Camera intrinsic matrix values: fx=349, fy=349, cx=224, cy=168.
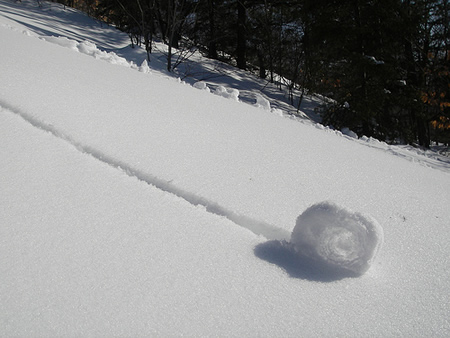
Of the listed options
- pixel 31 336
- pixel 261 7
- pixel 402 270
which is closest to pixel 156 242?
pixel 31 336

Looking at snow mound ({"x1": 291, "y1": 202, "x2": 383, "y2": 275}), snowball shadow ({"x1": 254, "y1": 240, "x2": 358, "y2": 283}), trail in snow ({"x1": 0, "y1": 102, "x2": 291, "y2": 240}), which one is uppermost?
snow mound ({"x1": 291, "y1": 202, "x2": 383, "y2": 275})

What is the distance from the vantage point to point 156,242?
3.38 feet

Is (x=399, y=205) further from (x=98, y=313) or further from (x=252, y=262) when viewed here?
(x=98, y=313)

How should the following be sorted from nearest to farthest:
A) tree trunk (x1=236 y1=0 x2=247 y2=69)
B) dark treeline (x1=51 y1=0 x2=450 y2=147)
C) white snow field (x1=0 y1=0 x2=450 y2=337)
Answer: white snow field (x1=0 y1=0 x2=450 y2=337) → dark treeline (x1=51 y1=0 x2=450 y2=147) → tree trunk (x1=236 y1=0 x2=247 y2=69)

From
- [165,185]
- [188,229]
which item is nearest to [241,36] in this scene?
[165,185]

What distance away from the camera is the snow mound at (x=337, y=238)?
0.99 metres

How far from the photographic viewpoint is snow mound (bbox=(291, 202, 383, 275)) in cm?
99

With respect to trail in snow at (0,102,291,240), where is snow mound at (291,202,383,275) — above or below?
above

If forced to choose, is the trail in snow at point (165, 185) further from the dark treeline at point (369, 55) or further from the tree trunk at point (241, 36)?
the tree trunk at point (241, 36)

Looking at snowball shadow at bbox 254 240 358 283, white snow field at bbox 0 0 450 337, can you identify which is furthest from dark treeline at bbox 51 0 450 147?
snowball shadow at bbox 254 240 358 283

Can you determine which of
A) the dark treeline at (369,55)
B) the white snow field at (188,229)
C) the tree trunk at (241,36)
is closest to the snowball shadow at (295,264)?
the white snow field at (188,229)

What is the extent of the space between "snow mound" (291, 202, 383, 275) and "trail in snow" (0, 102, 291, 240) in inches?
5.9

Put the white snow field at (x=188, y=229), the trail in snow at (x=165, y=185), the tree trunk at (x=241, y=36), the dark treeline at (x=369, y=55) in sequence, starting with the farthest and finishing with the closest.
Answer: the tree trunk at (x=241, y=36) < the dark treeline at (x=369, y=55) < the trail in snow at (x=165, y=185) < the white snow field at (x=188, y=229)

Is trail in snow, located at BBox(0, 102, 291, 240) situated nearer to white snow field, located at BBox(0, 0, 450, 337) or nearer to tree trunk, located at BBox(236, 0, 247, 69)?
white snow field, located at BBox(0, 0, 450, 337)
